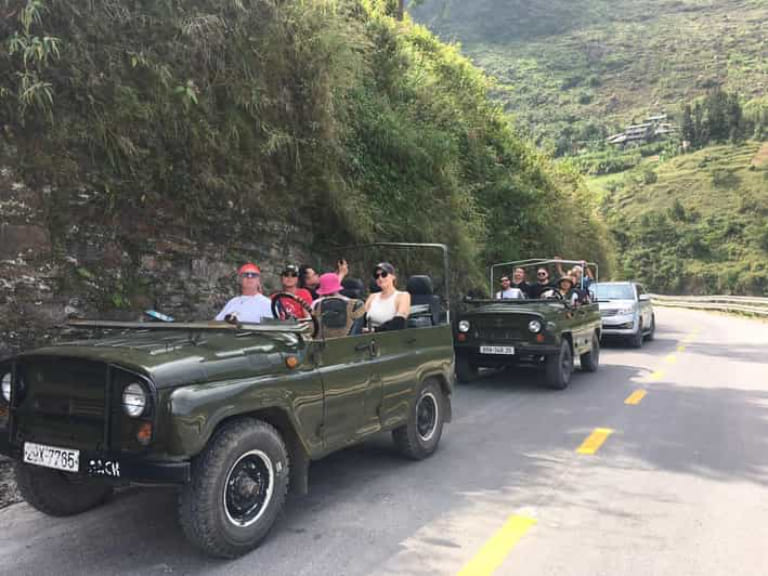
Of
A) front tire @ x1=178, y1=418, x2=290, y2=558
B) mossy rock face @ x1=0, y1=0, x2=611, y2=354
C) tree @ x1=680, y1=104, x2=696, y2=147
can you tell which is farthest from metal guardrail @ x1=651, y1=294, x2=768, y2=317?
tree @ x1=680, y1=104, x2=696, y2=147

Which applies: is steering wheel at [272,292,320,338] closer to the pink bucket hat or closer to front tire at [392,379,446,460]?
the pink bucket hat

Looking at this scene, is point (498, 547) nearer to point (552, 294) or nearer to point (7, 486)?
point (7, 486)

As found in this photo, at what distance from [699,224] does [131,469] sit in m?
98.6

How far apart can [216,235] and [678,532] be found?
20.7 feet

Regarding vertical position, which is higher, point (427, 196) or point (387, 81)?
point (387, 81)

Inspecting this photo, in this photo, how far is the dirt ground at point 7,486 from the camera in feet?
15.7

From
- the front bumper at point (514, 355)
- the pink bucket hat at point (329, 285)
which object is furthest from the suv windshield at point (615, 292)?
the pink bucket hat at point (329, 285)

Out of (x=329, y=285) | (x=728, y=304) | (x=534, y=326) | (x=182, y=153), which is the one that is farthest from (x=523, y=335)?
(x=728, y=304)

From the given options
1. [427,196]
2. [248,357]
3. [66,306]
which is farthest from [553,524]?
[427,196]

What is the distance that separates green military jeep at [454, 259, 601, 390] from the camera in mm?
9695

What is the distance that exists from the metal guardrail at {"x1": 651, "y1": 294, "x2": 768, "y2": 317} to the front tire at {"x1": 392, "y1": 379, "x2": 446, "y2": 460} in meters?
28.0

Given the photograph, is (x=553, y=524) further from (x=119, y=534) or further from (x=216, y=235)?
(x=216, y=235)

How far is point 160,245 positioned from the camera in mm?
7715

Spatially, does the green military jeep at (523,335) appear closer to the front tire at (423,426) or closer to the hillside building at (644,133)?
the front tire at (423,426)
